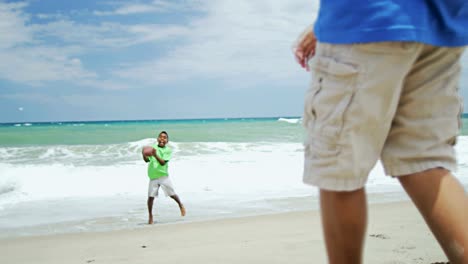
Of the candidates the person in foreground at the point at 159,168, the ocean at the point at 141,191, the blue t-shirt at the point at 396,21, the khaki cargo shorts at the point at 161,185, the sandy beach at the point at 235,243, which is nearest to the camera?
the blue t-shirt at the point at 396,21

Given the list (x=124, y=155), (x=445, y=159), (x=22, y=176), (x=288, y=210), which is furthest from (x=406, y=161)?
(x=124, y=155)

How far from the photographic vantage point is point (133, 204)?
7320 millimetres

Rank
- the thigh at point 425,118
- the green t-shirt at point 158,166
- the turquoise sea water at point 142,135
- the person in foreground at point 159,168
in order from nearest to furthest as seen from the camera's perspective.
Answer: the thigh at point 425,118 → the person in foreground at point 159,168 → the green t-shirt at point 158,166 → the turquoise sea water at point 142,135

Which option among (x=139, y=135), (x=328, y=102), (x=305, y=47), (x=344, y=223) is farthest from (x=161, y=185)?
(x=139, y=135)

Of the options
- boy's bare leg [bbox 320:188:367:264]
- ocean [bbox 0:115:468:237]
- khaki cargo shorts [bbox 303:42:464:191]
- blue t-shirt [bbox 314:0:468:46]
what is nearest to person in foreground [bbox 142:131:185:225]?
ocean [bbox 0:115:468:237]

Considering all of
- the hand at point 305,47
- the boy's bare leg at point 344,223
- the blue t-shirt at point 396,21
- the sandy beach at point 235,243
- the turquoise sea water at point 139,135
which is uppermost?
the blue t-shirt at point 396,21

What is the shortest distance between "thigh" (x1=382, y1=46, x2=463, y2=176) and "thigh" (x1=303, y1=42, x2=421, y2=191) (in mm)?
68

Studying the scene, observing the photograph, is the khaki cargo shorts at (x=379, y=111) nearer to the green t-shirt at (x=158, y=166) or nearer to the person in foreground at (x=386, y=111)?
the person in foreground at (x=386, y=111)

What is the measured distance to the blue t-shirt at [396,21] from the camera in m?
1.15

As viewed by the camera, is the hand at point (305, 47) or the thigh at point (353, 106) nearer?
the thigh at point (353, 106)

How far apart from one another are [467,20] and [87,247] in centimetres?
390

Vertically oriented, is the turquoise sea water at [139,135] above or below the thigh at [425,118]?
below

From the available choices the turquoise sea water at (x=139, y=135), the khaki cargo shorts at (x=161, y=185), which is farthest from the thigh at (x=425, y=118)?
the turquoise sea water at (x=139, y=135)

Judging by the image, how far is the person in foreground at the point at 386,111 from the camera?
1.19 meters
